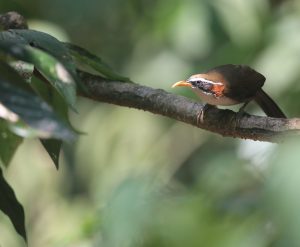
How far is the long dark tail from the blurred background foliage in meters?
0.05

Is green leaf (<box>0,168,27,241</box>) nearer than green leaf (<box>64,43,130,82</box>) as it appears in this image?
Yes

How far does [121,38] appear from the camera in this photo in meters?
6.14

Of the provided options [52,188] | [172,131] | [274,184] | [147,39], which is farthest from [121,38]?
[274,184]

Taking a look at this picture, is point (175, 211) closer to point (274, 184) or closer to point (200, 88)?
point (274, 184)

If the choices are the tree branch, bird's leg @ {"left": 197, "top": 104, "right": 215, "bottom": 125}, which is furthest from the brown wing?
bird's leg @ {"left": 197, "top": 104, "right": 215, "bottom": 125}

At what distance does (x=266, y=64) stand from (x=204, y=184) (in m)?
2.40

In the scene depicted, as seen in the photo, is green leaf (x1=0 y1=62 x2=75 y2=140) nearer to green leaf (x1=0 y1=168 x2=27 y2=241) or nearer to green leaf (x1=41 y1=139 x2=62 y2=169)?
green leaf (x1=0 y1=168 x2=27 y2=241)

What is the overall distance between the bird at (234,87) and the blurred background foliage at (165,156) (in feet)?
0.31

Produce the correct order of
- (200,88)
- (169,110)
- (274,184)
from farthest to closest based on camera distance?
(200,88), (169,110), (274,184)

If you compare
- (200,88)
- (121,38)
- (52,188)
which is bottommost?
(52,188)

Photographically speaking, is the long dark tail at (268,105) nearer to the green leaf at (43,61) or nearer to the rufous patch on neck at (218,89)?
the rufous patch on neck at (218,89)

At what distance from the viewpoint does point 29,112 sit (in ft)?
3.55

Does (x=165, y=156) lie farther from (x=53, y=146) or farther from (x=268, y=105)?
(x=53, y=146)

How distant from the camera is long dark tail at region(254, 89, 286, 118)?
2.85 meters
